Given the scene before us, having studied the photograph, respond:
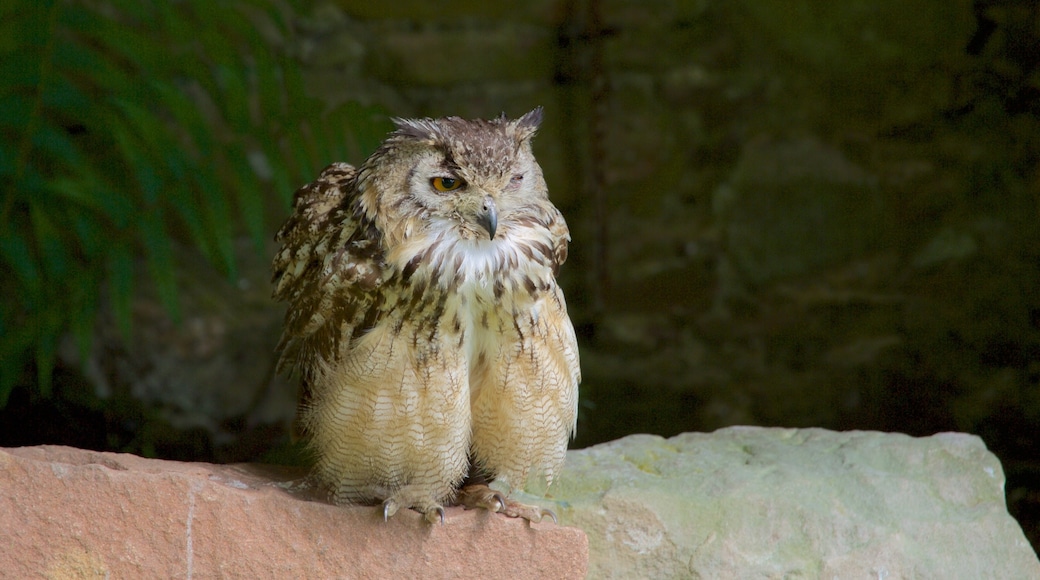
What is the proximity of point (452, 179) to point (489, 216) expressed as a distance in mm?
111

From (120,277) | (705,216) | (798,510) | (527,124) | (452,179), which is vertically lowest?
(798,510)

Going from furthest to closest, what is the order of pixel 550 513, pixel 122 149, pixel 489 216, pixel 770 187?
1. pixel 770 187
2. pixel 122 149
3. pixel 550 513
4. pixel 489 216

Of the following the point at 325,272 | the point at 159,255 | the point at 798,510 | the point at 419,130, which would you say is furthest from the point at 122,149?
the point at 798,510

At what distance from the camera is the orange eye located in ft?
7.07

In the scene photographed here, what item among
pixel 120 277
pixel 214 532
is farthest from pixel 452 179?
pixel 120 277

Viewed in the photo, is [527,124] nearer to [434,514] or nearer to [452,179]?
[452,179]

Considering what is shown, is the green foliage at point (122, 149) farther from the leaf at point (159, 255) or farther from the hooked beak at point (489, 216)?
the hooked beak at point (489, 216)

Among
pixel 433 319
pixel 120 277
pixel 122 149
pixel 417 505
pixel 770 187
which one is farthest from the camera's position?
pixel 770 187

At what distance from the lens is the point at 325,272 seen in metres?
2.33

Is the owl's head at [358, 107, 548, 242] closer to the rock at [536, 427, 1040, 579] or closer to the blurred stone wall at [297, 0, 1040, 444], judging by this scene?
the rock at [536, 427, 1040, 579]

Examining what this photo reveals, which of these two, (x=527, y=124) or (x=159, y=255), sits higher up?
(x=527, y=124)

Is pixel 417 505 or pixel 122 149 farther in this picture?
pixel 122 149

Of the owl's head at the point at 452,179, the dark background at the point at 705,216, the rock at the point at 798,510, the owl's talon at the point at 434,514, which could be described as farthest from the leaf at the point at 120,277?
Result: the rock at the point at 798,510

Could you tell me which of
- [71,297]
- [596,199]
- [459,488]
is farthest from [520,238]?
[596,199]
